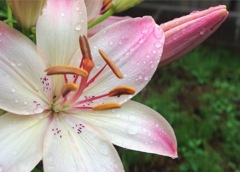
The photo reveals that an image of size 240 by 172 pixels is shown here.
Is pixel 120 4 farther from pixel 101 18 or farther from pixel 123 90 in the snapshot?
pixel 123 90

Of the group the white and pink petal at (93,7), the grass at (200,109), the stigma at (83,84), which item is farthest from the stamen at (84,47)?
the grass at (200,109)

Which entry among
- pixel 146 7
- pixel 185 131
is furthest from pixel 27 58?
pixel 146 7

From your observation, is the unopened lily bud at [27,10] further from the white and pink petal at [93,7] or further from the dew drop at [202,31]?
the dew drop at [202,31]

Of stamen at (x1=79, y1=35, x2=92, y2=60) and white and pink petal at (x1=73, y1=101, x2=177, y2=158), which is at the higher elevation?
stamen at (x1=79, y1=35, x2=92, y2=60)

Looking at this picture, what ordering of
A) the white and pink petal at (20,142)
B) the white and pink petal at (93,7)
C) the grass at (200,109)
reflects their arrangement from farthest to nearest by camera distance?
the grass at (200,109) < the white and pink petal at (93,7) < the white and pink petal at (20,142)

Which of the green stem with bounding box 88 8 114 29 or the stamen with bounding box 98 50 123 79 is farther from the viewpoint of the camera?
the green stem with bounding box 88 8 114 29

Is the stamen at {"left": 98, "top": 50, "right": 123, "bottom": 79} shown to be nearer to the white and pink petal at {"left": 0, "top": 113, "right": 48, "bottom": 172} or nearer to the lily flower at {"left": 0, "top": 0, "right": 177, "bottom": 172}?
the lily flower at {"left": 0, "top": 0, "right": 177, "bottom": 172}

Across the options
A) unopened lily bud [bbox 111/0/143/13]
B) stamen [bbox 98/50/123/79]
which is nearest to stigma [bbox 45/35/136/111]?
stamen [bbox 98/50/123/79]
